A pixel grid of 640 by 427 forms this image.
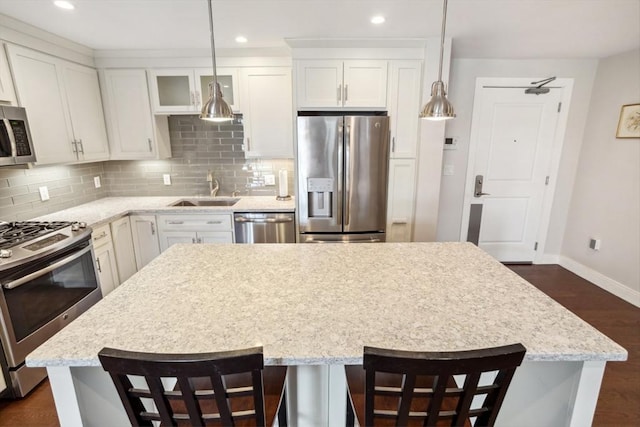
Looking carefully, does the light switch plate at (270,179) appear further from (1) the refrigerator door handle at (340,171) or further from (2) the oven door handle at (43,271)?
(2) the oven door handle at (43,271)

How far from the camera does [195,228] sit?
9.98 feet

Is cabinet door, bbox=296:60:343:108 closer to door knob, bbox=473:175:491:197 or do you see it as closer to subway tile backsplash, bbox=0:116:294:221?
subway tile backsplash, bbox=0:116:294:221

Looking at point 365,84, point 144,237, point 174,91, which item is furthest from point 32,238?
point 365,84

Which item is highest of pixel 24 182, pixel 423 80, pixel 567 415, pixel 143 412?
pixel 423 80

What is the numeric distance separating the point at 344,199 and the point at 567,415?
6.71 feet

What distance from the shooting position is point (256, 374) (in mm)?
762

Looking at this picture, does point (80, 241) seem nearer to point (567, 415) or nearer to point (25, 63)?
point (25, 63)

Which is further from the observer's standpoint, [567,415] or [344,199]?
[344,199]

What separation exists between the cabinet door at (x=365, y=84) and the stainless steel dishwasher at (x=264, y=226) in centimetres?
122

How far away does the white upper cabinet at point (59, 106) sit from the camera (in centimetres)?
229

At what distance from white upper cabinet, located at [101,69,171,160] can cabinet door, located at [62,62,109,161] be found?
3.1 inches

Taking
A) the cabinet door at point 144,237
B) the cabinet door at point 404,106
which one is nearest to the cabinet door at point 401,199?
the cabinet door at point 404,106

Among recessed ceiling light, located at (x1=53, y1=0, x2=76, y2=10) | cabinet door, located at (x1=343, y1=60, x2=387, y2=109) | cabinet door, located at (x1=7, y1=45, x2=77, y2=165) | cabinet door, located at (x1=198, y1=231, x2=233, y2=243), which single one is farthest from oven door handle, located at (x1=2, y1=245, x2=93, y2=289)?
cabinet door, located at (x1=343, y1=60, x2=387, y2=109)

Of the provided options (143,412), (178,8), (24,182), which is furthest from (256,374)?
(24,182)
